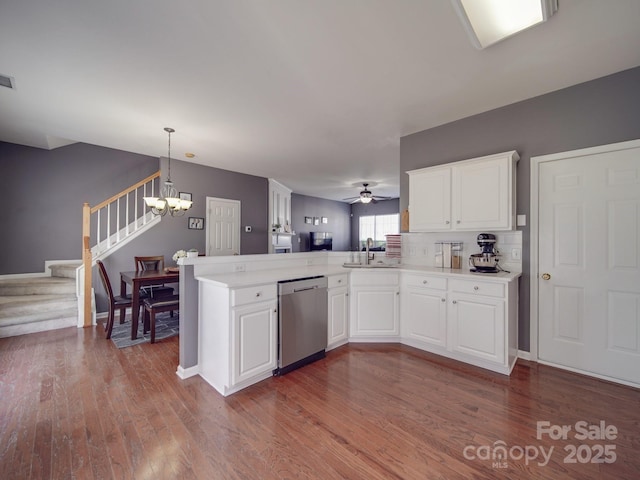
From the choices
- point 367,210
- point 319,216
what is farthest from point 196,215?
point 367,210

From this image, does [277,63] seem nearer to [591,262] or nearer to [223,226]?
[591,262]

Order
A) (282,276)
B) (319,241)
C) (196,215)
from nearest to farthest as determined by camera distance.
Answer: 1. (282,276)
2. (196,215)
3. (319,241)

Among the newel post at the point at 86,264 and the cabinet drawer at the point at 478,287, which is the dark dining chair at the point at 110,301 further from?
the cabinet drawer at the point at 478,287

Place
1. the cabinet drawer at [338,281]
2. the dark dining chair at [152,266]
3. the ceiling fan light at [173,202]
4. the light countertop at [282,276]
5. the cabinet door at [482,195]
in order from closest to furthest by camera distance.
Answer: the light countertop at [282,276] < the cabinet door at [482,195] < the cabinet drawer at [338,281] < the ceiling fan light at [173,202] < the dark dining chair at [152,266]

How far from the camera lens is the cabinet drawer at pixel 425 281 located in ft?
9.06

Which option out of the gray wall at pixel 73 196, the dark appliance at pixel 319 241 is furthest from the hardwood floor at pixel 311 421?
the dark appliance at pixel 319 241

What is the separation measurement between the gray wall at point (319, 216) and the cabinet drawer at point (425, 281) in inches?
224

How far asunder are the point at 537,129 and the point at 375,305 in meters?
2.47

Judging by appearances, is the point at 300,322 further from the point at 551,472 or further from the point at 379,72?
the point at 379,72

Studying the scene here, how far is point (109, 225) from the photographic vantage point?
4758mm

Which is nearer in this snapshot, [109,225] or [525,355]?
[525,355]

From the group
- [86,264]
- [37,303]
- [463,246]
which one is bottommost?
[37,303]

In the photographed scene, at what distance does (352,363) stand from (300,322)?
70 cm

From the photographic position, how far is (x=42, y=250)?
15.3 ft
